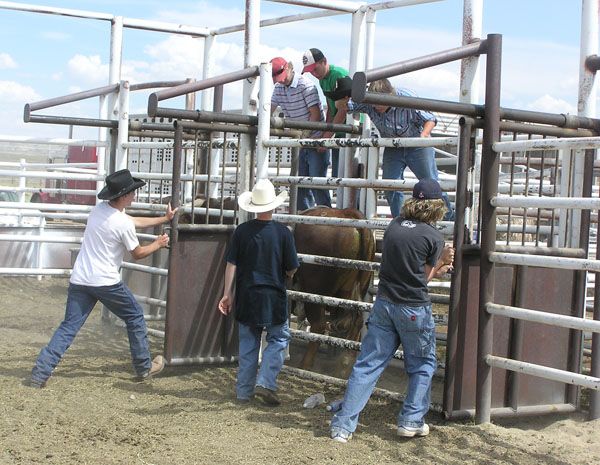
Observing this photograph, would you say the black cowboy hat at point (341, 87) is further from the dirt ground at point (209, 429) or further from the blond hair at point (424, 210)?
the dirt ground at point (209, 429)

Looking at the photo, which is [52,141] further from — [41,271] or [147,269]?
[147,269]

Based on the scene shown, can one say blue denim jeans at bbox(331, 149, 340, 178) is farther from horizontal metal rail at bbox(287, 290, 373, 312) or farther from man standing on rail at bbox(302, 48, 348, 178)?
horizontal metal rail at bbox(287, 290, 373, 312)

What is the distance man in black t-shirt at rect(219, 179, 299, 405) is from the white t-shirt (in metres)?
0.92

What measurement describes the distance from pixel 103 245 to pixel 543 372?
3253mm

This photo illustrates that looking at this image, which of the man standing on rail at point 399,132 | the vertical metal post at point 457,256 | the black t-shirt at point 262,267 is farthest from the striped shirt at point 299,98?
the vertical metal post at point 457,256

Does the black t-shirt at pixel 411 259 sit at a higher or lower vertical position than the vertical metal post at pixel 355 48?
lower

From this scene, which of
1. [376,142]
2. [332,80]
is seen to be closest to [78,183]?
[332,80]

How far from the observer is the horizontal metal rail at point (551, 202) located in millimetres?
4730

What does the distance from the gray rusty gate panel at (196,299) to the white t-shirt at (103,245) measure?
38 cm

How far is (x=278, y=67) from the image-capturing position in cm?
768

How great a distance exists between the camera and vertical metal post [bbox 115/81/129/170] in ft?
27.3

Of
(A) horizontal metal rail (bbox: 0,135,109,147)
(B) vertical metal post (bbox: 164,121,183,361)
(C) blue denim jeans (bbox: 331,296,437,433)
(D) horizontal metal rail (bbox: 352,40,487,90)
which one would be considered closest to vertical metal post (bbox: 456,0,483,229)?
(D) horizontal metal rail (bbox: 352,40,487,90)

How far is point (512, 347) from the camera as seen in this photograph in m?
5.49

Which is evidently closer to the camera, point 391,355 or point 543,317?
point 543,317
